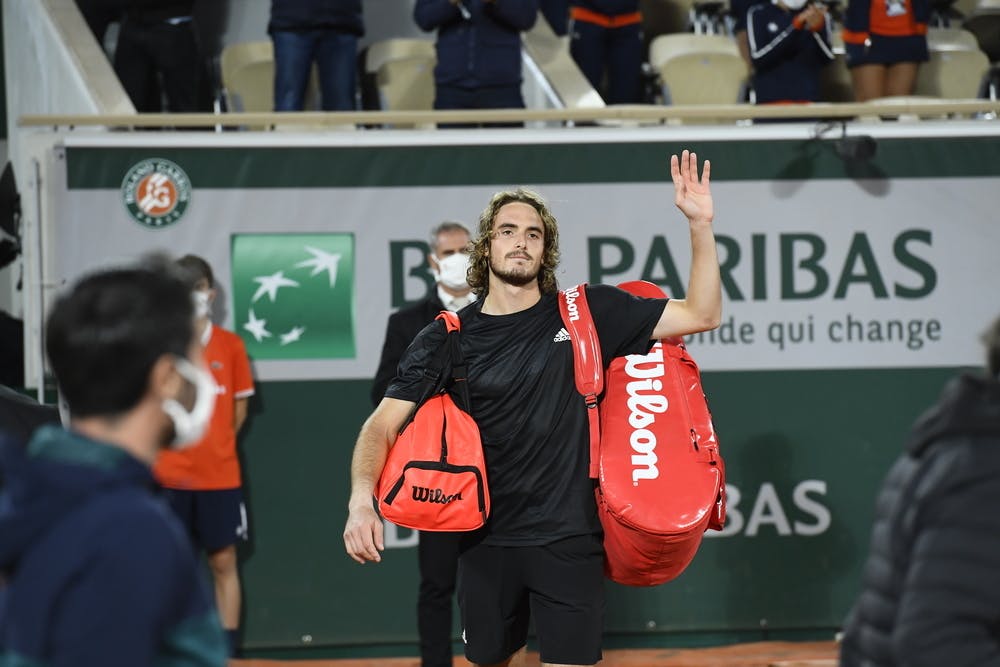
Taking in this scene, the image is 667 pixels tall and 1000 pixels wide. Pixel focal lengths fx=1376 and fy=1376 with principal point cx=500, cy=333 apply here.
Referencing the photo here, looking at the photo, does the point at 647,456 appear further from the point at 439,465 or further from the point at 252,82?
the point at 252,82

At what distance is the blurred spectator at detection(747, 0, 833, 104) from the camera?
25.1 feet

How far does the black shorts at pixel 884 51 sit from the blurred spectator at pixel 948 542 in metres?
6.19

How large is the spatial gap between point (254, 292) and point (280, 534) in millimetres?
1170

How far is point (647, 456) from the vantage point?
3883mm

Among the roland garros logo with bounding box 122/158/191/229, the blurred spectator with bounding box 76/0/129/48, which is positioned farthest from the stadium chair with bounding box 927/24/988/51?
the blurred spectator with bounding box 76/0/129/48


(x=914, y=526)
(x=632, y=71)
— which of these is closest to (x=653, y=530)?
(x=914, y=526)

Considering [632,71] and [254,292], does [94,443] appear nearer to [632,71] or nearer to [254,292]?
[254,292]

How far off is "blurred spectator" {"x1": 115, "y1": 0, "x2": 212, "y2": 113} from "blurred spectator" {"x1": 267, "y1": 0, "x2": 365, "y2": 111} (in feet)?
2.23

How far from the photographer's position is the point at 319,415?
662cm

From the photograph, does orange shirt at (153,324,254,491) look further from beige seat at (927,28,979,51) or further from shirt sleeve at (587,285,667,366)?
beige seat at (927,28,979,51)

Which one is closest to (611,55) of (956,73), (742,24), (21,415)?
(742,24)

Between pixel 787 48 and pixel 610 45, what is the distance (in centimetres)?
113

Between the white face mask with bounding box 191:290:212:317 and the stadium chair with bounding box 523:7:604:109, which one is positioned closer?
the white face mask with bounding box 191:290:212:317

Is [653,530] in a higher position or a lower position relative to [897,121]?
lower
